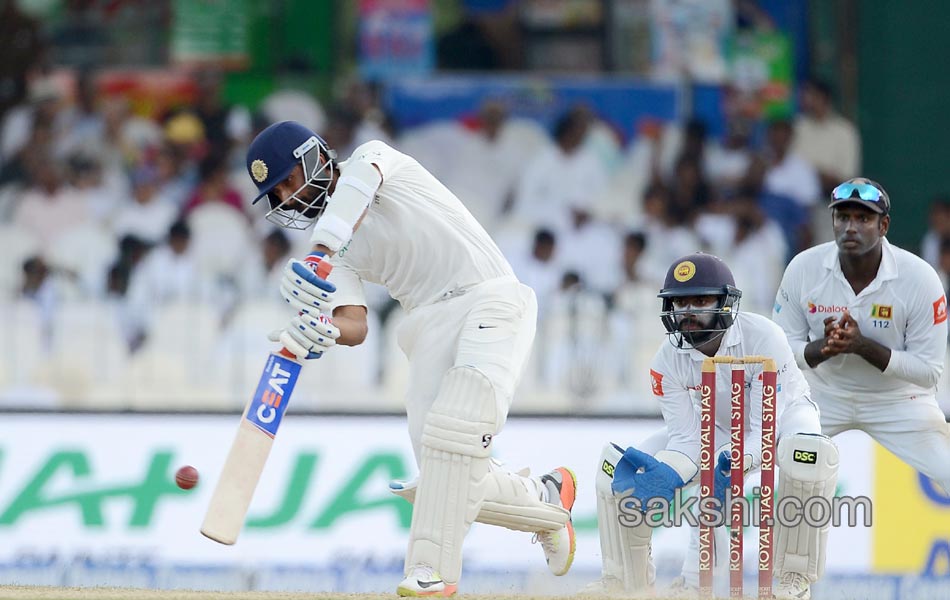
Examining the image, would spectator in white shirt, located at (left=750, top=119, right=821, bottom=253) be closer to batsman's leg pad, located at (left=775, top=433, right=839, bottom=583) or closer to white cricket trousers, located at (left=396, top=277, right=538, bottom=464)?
batsman's leg pad, located at (left=775, top=433, right=839, bottom=583)

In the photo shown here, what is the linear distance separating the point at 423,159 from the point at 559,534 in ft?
19.0

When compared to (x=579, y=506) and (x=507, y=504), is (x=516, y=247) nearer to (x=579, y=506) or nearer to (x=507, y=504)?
(x=579, y=506)

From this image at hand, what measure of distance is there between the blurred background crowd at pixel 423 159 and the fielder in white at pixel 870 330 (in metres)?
2.01

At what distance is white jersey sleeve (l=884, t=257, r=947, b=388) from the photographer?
634 cm

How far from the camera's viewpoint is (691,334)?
557cm

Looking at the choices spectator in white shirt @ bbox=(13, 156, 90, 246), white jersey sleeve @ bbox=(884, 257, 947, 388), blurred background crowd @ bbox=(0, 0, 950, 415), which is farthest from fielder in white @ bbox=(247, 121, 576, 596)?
spectator in white shirt @ bbox=(13, 156, 90, 246)

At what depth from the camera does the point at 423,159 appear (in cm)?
1120

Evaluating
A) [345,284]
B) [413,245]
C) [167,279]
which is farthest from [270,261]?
[413,245]

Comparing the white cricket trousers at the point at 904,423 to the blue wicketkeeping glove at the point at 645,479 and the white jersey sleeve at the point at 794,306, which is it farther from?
the blue wicketkeeping glove at the point at 645,479

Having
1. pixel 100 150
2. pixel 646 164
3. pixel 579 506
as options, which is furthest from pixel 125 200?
pixel 579 506

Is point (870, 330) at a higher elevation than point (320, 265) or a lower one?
lower

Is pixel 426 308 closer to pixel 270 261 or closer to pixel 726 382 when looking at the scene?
pixel 726 382

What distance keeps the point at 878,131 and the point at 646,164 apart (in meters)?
1.85

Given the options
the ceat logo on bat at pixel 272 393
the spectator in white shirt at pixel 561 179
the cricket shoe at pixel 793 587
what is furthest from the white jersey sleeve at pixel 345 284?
the spectator in white shirt at pixel 561 179
